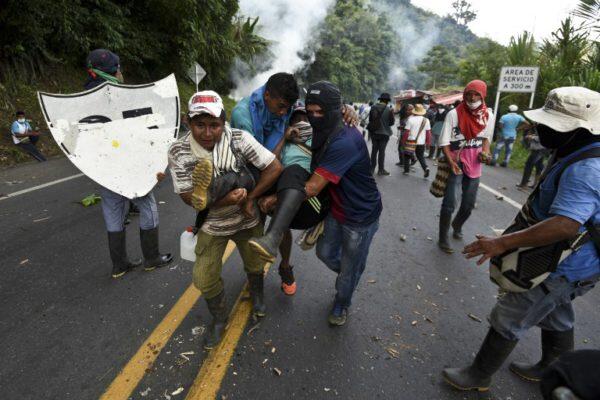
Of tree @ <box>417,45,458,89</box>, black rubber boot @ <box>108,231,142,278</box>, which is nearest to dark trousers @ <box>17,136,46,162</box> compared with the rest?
black rubber boot @ <box>108,231,142,278</box>

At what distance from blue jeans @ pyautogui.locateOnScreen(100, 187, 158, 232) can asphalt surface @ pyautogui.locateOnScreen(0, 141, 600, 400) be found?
511 mm

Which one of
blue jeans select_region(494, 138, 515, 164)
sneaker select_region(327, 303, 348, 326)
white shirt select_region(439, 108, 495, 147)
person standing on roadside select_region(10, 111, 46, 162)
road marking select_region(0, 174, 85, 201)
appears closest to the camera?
sneaker select_region(327, 303, 348, 326)

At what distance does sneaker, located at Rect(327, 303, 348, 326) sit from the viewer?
2.68 meters

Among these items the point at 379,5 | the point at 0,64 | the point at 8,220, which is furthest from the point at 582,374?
the point at 379,5

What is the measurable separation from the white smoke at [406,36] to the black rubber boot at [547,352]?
67107 mm

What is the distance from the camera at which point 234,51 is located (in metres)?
19.0

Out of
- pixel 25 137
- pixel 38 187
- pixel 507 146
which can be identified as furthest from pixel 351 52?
pixel 38 187

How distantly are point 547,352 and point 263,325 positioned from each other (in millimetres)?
1973

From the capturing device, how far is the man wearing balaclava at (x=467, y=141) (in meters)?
3.79

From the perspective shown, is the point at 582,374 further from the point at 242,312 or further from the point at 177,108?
the point at 177,108

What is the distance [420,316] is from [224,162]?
82.5 inches

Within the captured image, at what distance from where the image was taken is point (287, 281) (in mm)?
3127

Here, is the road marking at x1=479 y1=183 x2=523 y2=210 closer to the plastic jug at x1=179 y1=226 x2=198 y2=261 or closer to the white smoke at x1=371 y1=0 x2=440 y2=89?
the plastic jug at x1=179 y1=226 x2=198 y2=261

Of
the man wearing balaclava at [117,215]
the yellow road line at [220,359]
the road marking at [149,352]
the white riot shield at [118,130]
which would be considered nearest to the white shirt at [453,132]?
the yellow road line at [220,359]
